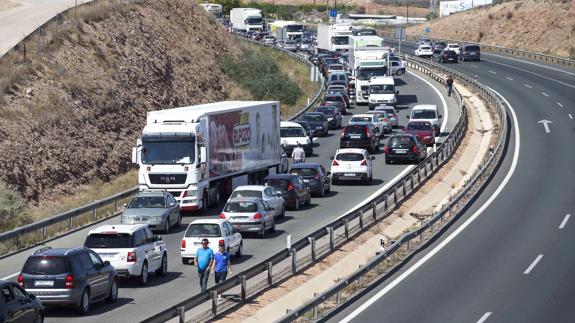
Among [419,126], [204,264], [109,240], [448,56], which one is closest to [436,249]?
[204,264]

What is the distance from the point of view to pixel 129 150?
191 feet

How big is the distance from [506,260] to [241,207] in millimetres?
8449

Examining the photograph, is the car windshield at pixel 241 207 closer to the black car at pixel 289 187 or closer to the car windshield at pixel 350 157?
the black car at pixel 289 187

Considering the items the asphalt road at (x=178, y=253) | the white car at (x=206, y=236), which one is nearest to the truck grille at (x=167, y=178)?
the asphalt road at (x=178, y=253)

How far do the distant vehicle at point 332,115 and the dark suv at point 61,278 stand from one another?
41651 mm

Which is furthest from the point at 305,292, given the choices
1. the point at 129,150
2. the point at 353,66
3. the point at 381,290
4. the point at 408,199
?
the point at 353,66

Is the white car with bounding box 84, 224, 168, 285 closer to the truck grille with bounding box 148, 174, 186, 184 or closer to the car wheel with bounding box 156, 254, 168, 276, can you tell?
the car wheel with bounding box 156, 254, 168, 276

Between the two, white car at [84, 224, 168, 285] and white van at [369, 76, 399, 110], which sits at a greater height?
white car at [84, 224, 168, 285]

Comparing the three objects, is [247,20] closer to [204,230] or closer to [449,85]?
[449,85]

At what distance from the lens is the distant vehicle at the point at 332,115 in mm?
65488

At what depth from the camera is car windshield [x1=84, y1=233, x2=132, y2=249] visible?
27141 mm

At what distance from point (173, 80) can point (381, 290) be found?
47.4m

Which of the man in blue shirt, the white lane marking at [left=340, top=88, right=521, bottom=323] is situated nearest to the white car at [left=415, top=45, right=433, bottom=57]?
the white lane marking at [left=340, top=88, right=521, bottom=323]

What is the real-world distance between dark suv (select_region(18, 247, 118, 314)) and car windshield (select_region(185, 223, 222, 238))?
5.85 metres
